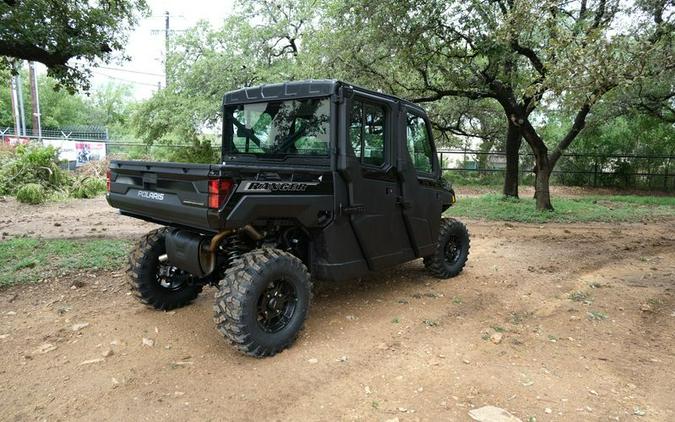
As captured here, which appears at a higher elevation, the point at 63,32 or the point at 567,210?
the point at 63,32

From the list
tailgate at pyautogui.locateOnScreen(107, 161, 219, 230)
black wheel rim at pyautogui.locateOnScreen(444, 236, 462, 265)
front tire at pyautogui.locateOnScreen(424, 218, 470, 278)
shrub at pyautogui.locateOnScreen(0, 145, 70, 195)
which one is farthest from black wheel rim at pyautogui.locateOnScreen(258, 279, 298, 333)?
shrub at pyautogui.locateOnScreen(0, 145, 70, 195)

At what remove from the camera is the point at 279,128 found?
4770 mm

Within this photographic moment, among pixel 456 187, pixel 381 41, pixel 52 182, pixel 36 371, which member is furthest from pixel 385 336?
pixel 456 187

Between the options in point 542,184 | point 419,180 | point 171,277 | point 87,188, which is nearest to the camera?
point 171,277

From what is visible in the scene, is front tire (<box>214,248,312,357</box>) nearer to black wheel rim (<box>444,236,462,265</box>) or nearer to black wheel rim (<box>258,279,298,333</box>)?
black wheel rim (<box>258,279,298,333</box>)

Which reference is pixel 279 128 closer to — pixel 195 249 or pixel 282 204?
pixel 282 204

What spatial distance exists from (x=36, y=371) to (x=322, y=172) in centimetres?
259

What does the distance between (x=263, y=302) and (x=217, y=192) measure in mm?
977

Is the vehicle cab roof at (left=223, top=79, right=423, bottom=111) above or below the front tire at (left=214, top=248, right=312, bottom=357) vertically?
above

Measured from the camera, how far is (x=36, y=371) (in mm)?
3545

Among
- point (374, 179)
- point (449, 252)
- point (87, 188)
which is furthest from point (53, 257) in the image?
point (87, 188)

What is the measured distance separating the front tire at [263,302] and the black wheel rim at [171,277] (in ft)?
3.88

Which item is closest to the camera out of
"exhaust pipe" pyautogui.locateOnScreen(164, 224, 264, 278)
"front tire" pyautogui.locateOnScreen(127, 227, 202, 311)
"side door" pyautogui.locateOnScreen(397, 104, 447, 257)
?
"exhaust pipe" pyautogui.locateOnScreen(164, 224, 264, 278)

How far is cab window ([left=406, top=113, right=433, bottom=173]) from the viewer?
5.13 meters
